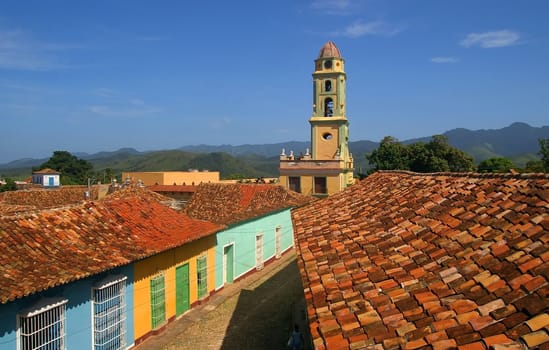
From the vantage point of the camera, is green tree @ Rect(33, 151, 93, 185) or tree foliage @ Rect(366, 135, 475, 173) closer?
tree foliage @ Rect(366, 135, 475, 173)

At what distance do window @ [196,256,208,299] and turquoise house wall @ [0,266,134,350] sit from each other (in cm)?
395

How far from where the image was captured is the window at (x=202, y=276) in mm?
12742

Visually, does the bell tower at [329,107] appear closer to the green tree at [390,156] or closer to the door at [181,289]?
the green tree at [390,156]

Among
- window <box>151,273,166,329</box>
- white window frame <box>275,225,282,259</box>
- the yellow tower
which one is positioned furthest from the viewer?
the yellow tower

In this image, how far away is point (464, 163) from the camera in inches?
1465

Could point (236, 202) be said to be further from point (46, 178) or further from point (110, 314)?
point (46, 178)

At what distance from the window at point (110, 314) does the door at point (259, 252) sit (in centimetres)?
833

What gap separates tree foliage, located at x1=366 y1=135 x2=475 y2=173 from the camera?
37156mm

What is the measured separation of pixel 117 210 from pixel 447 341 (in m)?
9.42

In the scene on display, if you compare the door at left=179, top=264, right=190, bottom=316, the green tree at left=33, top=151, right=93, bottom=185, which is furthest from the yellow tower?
the green tree at left=33, top=151, right=93, bottom=185

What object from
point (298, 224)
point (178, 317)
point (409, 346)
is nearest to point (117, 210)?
point (178, 317)

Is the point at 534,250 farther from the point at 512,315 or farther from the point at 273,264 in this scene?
the point at 273,264

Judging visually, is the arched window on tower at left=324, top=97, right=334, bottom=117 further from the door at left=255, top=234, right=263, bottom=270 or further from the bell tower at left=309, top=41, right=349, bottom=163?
the door at left=255, top=234, right=263, bottom=270

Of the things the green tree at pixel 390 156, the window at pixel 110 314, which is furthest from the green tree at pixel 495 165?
the window at pixel 110 314
